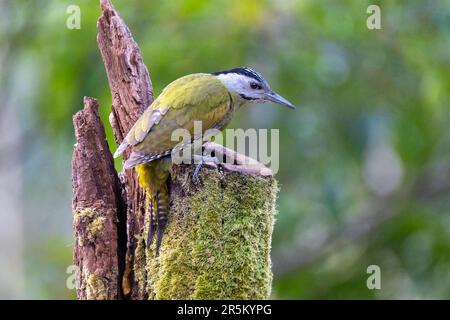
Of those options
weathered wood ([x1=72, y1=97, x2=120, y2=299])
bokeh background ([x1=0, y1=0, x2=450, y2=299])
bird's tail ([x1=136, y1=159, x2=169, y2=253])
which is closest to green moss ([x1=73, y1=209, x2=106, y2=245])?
weathered wood ([x1=72, y1=97, x2=120, y2=299])

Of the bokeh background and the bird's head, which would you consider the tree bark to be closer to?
the bird's head

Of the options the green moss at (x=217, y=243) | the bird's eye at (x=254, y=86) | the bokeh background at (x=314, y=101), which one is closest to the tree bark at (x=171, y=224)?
the green moss at (x=217, y=243)

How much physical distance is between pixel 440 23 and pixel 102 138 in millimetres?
4613

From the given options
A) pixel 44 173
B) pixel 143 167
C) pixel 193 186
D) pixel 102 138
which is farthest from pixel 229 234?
pixel 44 173

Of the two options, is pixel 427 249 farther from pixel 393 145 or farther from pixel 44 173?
pixel 44 173

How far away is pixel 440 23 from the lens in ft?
30.0

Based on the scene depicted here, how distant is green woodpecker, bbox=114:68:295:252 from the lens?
562 centimetres

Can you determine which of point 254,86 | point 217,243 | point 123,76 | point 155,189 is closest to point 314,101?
point 254,86

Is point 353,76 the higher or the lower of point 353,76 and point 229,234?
the higher

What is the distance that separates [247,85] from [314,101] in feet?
11.7

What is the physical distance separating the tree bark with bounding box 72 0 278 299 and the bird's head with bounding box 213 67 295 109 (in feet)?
2.68

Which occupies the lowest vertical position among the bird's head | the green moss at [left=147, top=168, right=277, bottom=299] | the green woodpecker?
the green moss at [left=147, top=168, right=277, bottom=299]

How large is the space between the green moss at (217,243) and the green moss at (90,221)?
365 millimetres

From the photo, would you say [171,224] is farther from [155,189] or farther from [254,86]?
[254,86]
